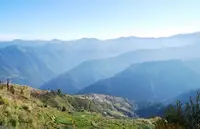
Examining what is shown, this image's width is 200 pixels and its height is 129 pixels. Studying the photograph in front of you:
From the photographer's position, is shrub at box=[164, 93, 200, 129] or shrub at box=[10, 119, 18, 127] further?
shrub at box=[10, 119, 18, 127]

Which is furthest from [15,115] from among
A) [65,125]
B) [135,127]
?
[135,127]

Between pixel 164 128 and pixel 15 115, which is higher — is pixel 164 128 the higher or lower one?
the lower one

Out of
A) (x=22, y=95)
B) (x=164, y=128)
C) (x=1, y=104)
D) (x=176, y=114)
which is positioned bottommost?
(x=164, y=128)

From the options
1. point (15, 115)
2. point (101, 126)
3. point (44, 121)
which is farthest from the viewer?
point (101, 126)

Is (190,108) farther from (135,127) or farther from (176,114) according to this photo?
(135,127)

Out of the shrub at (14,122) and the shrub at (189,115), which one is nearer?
the shrub at (189,115)

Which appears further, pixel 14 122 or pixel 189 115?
pixel 14 122

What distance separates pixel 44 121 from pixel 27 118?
3056 millimetres

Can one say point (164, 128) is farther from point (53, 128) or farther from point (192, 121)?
point (53, 128)

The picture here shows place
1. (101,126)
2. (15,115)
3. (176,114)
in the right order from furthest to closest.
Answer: (101,126) → (15,115) → (176,114)

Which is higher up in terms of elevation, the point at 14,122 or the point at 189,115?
the point at 14,122

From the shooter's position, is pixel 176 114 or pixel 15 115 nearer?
pixel 176 114

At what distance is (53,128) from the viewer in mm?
28812

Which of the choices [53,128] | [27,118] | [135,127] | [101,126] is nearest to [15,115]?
[27,118]
